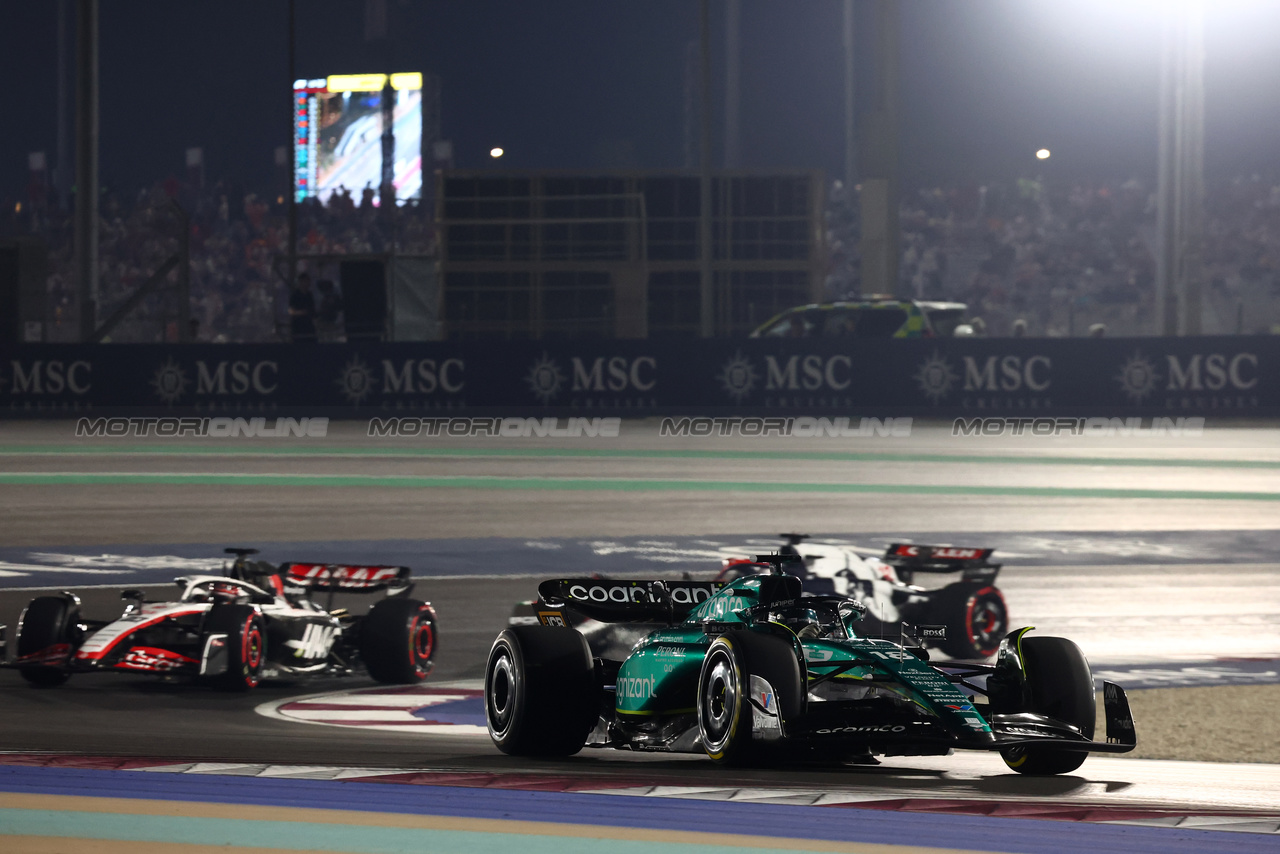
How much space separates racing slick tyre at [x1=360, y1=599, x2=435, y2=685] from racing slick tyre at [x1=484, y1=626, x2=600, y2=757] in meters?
3.35

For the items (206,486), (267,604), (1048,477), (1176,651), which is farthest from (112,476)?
(1176,651)

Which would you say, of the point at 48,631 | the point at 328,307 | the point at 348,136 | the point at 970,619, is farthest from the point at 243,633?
the point at 348,136

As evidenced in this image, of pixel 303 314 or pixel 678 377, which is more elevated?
pixel 303 314

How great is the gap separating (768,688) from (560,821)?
0.77m

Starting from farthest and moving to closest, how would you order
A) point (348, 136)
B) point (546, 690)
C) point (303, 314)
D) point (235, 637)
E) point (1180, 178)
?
point (348, 136), point (1180, 178), point (303, 314), point (235, 637), point (546, 690)

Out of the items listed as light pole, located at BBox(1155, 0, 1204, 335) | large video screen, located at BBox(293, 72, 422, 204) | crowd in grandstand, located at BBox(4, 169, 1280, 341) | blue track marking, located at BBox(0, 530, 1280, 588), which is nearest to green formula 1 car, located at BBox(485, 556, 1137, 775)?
blue track marking, located at BBox(0, 530, 1280, 588)

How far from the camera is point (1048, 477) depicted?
23109 mm

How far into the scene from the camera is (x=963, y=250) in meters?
48.2

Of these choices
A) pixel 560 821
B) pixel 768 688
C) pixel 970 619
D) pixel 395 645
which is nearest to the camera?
pixel 560 821

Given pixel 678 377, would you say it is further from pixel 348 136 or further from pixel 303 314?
pixel 348 136

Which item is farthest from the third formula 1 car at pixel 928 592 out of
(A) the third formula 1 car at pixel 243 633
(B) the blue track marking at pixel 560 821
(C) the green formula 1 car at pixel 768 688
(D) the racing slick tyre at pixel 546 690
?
(B) the blue track marking at pixel 560 821

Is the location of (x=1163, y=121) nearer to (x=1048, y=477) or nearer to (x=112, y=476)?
(x=1048, y=477)

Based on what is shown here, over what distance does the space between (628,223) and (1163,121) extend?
11829mm

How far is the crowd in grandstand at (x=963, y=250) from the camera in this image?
45812 mm
